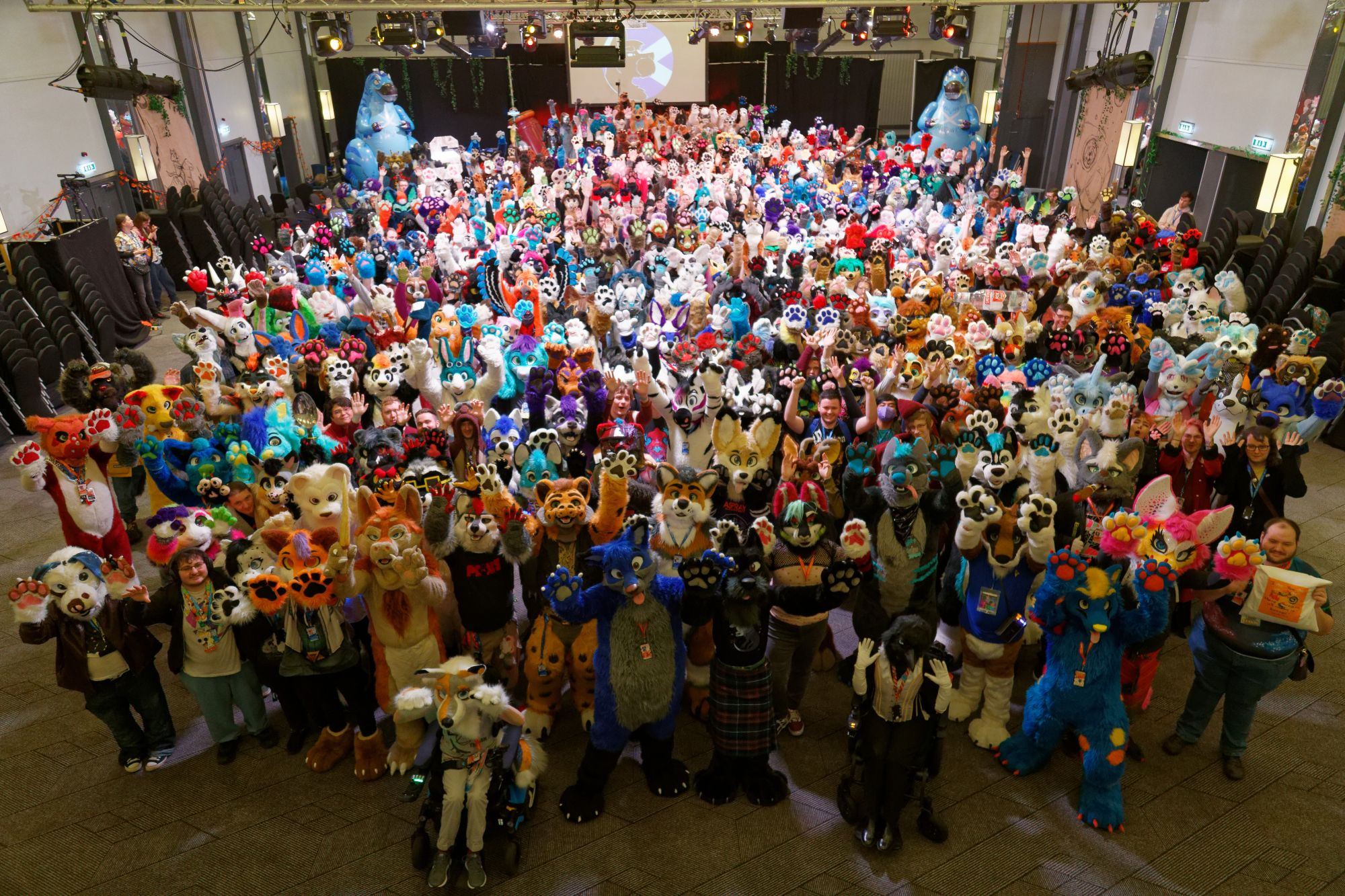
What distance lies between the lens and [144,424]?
432 centimetres

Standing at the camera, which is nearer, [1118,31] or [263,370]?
[263,370]

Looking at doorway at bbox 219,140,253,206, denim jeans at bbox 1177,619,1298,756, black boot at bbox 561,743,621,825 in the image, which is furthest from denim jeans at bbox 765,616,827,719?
doorway at bbox 219,140,253,206

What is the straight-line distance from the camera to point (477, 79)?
18.2m

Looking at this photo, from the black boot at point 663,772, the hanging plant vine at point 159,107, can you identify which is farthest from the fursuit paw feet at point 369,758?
the hanging plant vine at point 159,107

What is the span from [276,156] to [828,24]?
11183mm

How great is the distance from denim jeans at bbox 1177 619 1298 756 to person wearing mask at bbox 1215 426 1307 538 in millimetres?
960

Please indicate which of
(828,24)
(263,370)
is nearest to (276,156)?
(828,24)

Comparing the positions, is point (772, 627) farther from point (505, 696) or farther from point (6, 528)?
point (6, 528)

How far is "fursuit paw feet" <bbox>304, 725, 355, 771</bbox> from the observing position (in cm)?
341

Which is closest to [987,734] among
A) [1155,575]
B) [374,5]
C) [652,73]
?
[1155,575]

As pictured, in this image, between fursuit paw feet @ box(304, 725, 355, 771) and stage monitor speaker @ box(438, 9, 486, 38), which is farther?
stage monitor speaker @ box(438, 9, 486, 38)

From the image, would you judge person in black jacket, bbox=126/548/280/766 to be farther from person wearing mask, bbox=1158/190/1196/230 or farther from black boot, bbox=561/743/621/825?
person wearing mask, bbox=1158/190/1196/230

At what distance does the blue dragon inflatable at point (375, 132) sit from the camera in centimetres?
1465

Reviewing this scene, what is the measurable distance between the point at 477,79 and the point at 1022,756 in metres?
18.2
